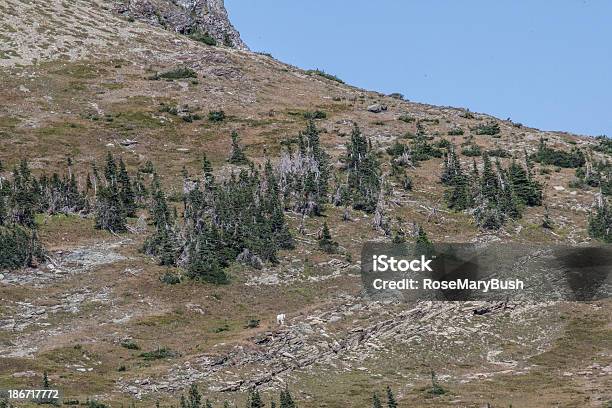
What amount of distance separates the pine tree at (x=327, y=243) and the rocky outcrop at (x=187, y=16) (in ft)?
272

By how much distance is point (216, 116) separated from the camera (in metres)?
126

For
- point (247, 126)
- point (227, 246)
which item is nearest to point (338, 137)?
point (247, 126)

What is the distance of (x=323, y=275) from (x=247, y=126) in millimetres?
45735

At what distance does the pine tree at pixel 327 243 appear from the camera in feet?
280

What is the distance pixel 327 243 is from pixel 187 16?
88831mm

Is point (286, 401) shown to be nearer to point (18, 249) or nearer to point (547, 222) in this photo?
point (18, 249)

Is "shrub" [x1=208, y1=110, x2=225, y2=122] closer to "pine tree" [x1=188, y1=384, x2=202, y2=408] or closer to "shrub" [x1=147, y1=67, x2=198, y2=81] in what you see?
"shrub" [x1=147, y1=67, x2=198, y2=81]

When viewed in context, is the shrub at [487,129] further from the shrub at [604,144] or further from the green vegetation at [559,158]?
the shrub at [604,144]

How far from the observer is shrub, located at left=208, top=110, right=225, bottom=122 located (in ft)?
411

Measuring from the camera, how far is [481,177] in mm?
103125

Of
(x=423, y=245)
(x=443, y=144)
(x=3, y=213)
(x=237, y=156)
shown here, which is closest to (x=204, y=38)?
(x=237, y=156)

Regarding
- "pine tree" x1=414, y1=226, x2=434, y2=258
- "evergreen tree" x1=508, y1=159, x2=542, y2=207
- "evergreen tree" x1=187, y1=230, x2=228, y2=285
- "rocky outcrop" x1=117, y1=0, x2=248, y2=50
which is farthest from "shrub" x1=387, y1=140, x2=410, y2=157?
"rocky outcrop" x1=117, y1=0, x2=248, y2=50

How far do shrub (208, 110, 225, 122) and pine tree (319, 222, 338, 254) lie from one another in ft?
134

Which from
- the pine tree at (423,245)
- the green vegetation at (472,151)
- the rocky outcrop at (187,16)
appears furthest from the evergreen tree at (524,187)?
the rocky outcrop at (187,16)
